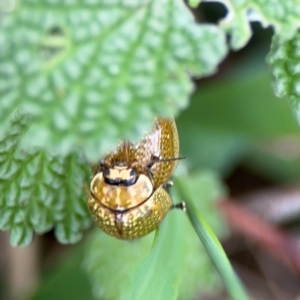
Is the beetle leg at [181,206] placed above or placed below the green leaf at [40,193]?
below

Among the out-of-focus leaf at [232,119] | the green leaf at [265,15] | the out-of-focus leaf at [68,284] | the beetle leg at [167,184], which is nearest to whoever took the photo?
the green leaf at [265,15]

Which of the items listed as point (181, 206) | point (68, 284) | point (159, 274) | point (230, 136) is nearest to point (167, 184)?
point (181, 206)

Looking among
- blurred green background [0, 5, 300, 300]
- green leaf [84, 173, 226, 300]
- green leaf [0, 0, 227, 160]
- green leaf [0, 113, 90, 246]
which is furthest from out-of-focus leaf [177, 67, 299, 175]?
green leaf [0, 0, 227, 160]

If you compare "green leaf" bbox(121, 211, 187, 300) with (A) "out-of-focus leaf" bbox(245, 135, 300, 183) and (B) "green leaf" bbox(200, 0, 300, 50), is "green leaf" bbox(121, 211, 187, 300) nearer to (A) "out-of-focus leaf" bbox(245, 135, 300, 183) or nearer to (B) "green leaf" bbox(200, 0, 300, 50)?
(B) "green leaf" bbox(200, 0, 300, 50)

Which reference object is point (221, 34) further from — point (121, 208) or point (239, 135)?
point (239, 135)

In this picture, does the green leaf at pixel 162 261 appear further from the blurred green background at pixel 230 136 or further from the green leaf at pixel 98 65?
the green leaf at pixel 98 65

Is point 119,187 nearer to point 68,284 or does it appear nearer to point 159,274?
point 159,274

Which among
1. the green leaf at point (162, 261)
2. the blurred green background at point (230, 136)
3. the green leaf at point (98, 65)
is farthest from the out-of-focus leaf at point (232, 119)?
the green leaf at point (98, 65)
